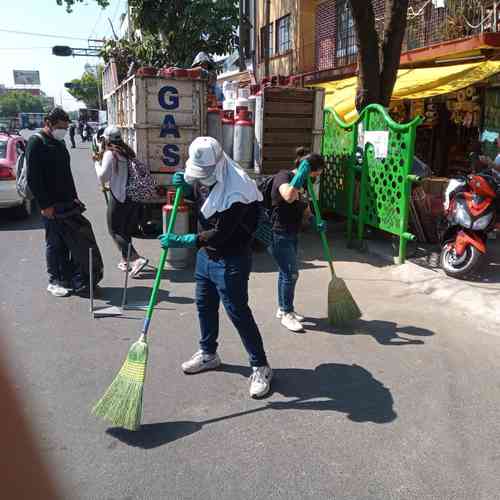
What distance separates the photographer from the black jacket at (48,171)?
507cm

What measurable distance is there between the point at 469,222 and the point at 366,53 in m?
2.94

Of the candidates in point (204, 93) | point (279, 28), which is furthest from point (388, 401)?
point (279, 28)

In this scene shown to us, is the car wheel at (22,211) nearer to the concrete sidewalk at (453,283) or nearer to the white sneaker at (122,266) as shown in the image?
the white sneaker at (122,266)

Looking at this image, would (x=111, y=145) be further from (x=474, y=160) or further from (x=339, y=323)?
(x=474, y=160)

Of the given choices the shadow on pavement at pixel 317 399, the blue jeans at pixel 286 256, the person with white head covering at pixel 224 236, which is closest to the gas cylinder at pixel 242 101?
the blue jeans at pixel 286 256

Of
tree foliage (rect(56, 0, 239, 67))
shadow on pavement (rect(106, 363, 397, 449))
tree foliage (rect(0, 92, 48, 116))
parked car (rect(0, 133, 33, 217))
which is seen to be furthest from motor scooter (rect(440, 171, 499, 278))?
tree foliage (rect(0, 92, 48, 116))

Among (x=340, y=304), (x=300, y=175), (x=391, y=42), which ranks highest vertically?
(x=391, y=42)

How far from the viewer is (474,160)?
273 inches

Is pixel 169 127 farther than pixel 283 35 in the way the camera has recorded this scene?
No

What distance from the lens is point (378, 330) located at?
15.4 feet

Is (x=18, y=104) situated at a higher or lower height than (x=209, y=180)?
higher

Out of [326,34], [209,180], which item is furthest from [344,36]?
[209,180]

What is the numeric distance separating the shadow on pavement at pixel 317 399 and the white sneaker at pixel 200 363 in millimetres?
82

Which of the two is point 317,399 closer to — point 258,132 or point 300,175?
point 300,175
